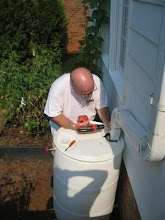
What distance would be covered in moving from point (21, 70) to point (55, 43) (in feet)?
10.8

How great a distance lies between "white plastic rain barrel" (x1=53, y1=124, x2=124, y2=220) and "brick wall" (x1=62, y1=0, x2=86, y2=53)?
26.0 feet

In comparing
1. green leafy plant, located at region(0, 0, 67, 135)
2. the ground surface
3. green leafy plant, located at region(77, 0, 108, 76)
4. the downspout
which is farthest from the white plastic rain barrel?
green leafy plant, located at region(77, 0, 108, 76)

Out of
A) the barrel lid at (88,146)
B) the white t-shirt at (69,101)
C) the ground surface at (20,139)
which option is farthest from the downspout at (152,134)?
the ground surface at (20,139)

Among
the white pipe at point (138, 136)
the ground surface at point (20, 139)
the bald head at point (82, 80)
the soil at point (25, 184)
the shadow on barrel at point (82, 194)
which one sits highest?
the bald head at point (82, 80)

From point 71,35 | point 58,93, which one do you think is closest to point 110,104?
point 58,93

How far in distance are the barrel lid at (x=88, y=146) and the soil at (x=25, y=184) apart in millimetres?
1200

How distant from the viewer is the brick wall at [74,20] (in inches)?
379

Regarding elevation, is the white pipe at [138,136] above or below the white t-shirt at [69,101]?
above

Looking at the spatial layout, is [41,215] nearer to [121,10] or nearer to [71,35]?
[121,10]

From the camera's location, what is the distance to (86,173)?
→ 7.33 ft

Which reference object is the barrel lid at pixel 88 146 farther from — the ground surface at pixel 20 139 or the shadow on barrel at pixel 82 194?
the ground surface at pixel 20 139

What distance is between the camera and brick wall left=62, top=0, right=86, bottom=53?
9.62m

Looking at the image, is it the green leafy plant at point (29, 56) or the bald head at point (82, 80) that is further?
the green leafy plant at point (29, 56)

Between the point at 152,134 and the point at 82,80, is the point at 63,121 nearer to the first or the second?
the point at 82,80
